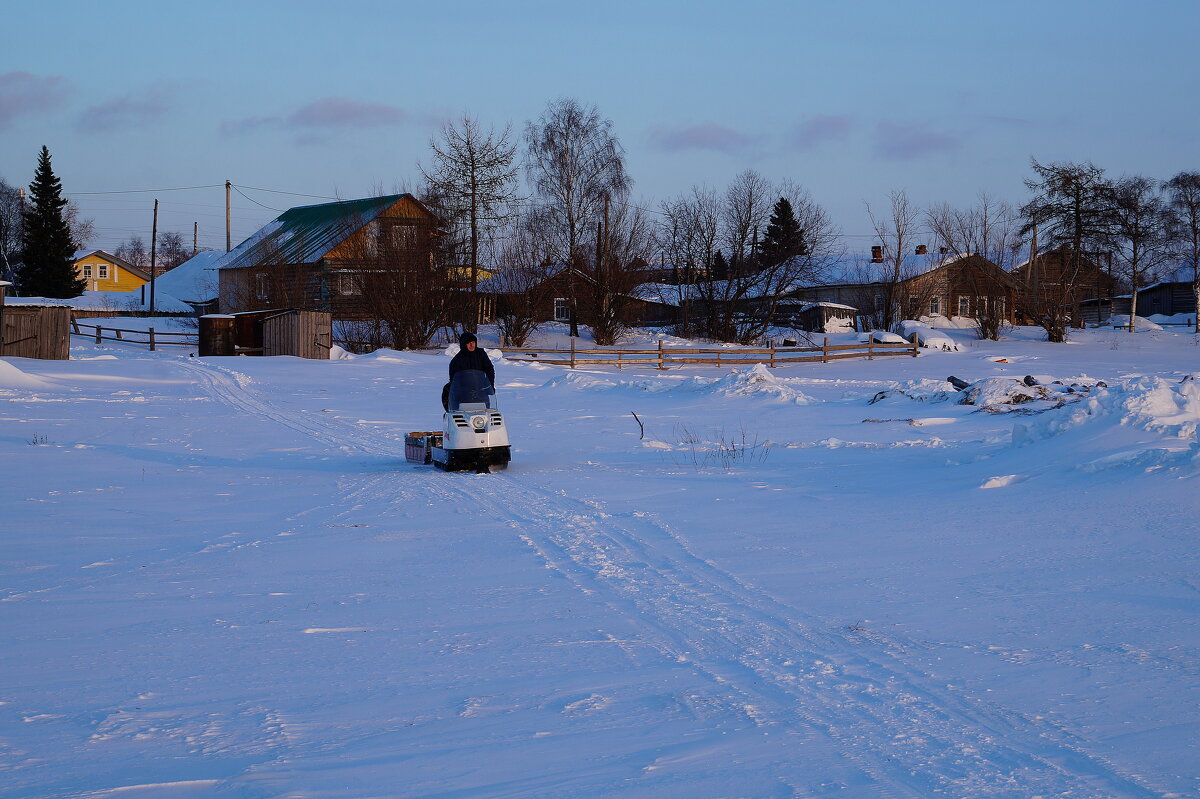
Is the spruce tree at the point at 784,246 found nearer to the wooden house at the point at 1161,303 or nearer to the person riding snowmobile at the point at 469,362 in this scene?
the wooden house at the point at 1161,303

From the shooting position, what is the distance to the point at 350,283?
47.7 m

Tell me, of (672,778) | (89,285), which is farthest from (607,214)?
(89,285)

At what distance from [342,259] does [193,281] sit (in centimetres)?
4007

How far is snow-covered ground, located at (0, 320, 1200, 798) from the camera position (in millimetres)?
4191

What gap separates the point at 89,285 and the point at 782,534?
98391 millimetres

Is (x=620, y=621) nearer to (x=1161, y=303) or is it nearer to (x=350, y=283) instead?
(x=350, y=283)

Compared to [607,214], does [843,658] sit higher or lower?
lower

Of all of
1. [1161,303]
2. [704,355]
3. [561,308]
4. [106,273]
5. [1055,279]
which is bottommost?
[704,355]

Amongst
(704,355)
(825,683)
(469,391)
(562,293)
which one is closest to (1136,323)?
(704,355)

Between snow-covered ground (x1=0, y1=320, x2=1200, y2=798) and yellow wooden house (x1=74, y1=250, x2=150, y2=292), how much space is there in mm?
88316

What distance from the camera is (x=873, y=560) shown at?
26.2 feet

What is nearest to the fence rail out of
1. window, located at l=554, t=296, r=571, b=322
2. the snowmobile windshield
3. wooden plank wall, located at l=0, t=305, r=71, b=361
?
wooden plank wall, located at l=0, t=305, r=71, b=361

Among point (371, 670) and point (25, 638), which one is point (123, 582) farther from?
point (371, 670)

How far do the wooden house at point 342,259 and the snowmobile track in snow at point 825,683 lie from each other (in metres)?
38.1
